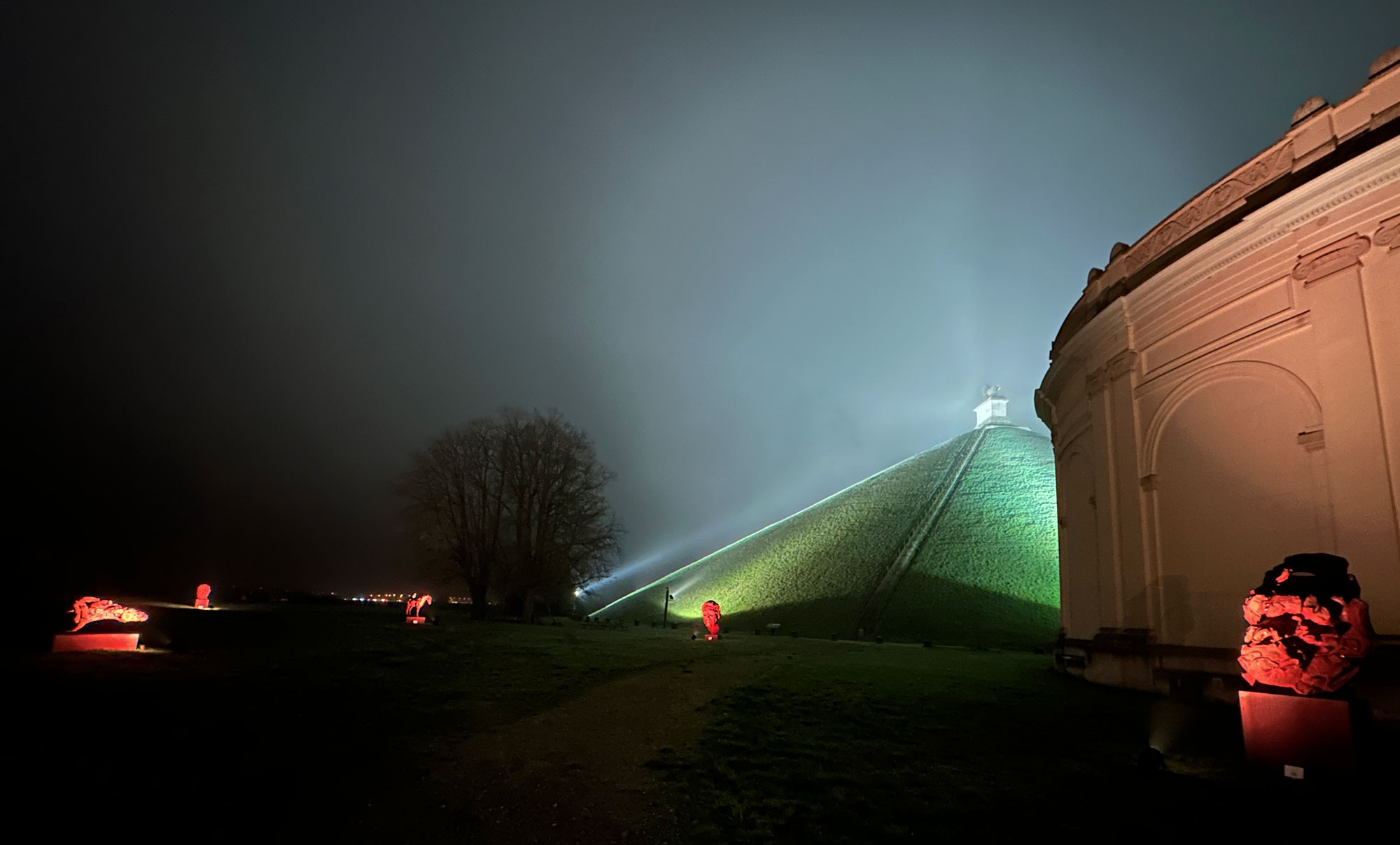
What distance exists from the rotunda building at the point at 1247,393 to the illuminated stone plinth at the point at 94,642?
798 inches

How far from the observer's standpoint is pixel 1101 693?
1338 centimetres

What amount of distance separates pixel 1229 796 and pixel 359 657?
1414 centimetres

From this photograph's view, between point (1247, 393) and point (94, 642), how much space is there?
2252cm

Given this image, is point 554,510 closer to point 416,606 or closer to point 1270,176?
point 416,606

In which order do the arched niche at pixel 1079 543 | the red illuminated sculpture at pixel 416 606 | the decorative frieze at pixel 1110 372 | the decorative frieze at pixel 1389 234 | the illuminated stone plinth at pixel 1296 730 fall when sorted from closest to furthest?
the illuminated stone plinth at pixel 1296 730 → the decorative frieze at pixel 1389 234 → the decorative frieze at pixel 1110 372 → the arched niche at pixel 1079 543 → the red illuminated sculpture at pixel 416 606

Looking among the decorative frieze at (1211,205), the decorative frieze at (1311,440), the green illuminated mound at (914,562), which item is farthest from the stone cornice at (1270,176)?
the green illuminated mound at (914,562)

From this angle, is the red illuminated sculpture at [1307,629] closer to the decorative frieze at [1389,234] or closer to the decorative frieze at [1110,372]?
the decorative frieze at [1389,234]

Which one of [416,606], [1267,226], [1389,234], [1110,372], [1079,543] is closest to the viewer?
[1389,234]

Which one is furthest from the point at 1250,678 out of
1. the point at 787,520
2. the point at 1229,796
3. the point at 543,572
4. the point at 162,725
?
the point at 787,520

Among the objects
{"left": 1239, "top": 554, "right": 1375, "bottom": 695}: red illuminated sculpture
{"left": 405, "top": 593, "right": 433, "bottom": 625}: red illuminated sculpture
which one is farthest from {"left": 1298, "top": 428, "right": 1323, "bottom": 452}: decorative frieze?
{"left": 405, "top": 593, "right": 433, "bottom": 625}: red illuminated sculpture

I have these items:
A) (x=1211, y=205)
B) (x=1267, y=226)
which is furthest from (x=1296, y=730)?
(x=1211, y=205)

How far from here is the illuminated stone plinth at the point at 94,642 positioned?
12688 millimetres

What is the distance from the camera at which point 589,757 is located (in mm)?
7035

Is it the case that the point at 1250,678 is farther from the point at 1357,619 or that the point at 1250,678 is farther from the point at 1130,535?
the point at 1130,535
